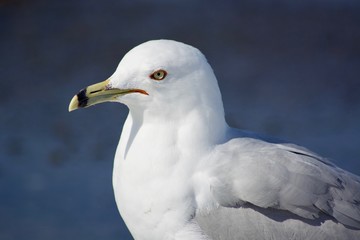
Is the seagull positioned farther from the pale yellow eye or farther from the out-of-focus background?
the out-of-focus background

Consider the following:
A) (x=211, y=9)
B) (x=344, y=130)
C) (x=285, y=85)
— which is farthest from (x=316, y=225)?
(x=211, y=9)

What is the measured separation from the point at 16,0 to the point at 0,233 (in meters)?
2.84

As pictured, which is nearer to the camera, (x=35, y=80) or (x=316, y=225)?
(x=316, y=225)

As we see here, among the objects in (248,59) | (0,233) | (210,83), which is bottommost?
(0,233)

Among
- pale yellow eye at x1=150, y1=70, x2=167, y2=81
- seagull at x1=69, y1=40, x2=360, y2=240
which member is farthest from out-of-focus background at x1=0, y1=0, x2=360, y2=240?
pale yellow eye at x1=150, y1=70, x2=167, y2=81

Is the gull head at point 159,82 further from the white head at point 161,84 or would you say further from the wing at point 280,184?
the wing at point 280,184

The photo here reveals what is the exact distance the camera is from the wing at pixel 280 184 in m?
2.71

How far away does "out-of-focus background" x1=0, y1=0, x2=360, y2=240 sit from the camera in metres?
5.03

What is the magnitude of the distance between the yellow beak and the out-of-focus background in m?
2.09

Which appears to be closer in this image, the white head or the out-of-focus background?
the white head

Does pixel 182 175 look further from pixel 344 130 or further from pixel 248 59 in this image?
pixel 248 59

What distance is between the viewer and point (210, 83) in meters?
2.80

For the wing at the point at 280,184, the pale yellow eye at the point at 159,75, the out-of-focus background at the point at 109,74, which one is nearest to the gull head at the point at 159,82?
the pale yellow eye at the point at 159,75

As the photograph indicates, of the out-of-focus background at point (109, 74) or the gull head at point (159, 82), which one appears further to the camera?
the out-of-focus background at point (109, 74)
